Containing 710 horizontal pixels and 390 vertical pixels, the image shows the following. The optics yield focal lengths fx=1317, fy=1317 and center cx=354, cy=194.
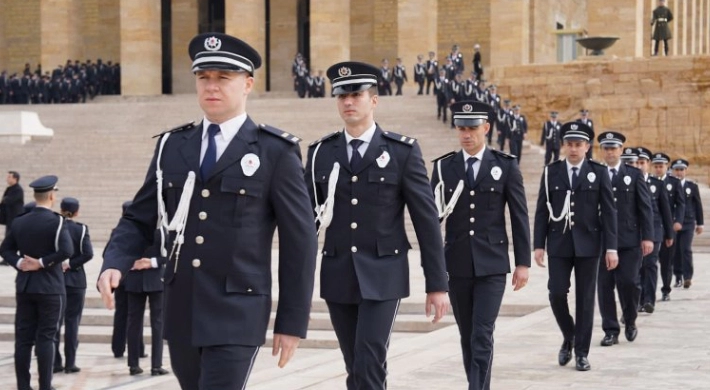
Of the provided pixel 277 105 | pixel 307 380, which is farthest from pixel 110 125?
pixel 307 380

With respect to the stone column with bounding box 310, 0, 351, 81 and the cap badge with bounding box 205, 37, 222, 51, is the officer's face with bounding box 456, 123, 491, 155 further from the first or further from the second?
the stone column with bounding box 310, 0, 351, 81

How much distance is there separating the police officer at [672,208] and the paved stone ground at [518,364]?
121cm

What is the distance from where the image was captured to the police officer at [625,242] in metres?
10.5

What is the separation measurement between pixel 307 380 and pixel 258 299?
4.04m

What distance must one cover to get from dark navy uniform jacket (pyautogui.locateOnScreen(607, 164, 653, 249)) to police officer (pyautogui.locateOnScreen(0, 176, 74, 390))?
4618 millimetres

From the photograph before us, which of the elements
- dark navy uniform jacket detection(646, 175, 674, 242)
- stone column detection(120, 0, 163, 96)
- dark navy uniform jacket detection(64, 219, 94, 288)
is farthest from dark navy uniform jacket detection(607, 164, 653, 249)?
stone column detection(120, 0, 163, 96)

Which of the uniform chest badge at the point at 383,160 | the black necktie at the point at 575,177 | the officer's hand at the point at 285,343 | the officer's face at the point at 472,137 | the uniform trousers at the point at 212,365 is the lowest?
the uniform trousers at the point at 212,365

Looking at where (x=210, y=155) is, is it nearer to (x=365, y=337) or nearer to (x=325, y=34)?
(x=365, y=337)

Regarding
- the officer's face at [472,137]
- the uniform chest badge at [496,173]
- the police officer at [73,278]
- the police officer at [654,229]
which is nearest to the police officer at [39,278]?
the police officer at [73,278]

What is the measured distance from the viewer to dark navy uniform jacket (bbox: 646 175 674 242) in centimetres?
1416

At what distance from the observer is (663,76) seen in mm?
29812

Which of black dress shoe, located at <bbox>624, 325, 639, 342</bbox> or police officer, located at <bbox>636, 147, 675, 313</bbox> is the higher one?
police officer, located at <bbox>636, 147, 675, 313</bbox>

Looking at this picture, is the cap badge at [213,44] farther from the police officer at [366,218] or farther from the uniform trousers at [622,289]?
the uniform trousers at [622,289]

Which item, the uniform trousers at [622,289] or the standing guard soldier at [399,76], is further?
the standing guard soldier at [399,76]
